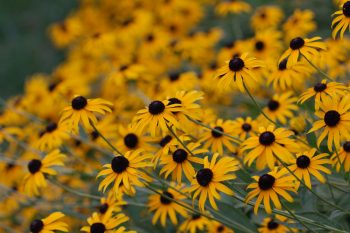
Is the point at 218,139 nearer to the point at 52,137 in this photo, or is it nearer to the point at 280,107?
the point at 280,107

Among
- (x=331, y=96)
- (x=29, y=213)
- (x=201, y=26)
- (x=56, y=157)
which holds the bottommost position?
(x=331, y=96)

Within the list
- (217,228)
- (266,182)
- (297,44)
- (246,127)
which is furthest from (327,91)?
(217,228)

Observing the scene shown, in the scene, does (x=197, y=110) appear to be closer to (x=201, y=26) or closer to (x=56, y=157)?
(x=56, y=157)

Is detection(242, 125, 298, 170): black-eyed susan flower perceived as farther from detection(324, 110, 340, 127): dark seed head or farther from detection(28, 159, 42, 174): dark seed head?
detection(28, 159, 42, 174): dark seed head

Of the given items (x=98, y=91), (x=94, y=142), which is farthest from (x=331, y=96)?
(x=98, y=91)

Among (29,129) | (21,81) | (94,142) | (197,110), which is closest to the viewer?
(197,110)

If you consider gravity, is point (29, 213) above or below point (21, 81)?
below

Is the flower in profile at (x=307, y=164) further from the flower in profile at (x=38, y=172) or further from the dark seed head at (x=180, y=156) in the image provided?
the flower in profile at (x=38, y=172)
